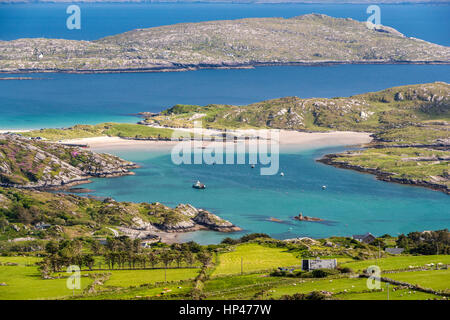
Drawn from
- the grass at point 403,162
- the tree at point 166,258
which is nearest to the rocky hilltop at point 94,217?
the tree at point 166,258

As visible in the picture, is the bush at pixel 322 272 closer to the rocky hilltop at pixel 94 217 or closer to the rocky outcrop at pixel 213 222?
the rocky hilltop at pixel 94 217

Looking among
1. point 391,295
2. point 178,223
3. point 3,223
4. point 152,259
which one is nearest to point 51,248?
point 152,259

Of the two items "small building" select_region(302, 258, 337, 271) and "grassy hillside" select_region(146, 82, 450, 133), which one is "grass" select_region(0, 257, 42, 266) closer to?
"small building" select_region(302, 258, 337, 271)

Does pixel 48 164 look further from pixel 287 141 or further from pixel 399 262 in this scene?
pixel 399 262

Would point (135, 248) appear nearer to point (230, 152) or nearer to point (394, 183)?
point (394, 183)

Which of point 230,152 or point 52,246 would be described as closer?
point 52,246

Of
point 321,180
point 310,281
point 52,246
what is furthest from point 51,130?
point 310,281
